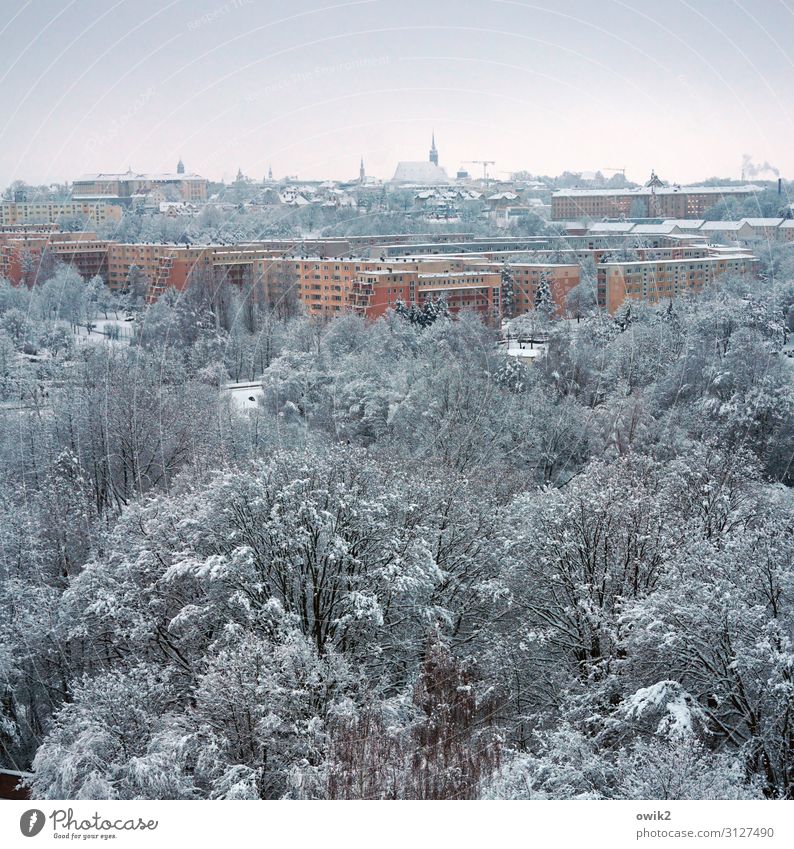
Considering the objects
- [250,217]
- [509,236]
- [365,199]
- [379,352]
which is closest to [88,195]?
[250,217]

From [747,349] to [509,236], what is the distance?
13.3 feet

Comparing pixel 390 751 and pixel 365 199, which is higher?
pixel 365 199

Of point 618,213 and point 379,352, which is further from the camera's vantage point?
point 618,213

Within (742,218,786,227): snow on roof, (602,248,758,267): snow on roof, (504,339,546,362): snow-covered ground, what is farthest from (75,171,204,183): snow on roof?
(602,248,758,267): snow on roof

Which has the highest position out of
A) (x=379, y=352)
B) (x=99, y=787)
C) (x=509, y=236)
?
(x=509, y=236)

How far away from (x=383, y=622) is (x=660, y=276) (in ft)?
24.7

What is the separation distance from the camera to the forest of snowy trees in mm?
2803

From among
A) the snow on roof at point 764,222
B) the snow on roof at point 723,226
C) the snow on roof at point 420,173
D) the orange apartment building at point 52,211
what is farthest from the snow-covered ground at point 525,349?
the orange apartment building at point 52,211

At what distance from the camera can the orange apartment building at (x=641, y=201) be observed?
8055 millimetres

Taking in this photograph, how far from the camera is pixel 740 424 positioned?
6.82 metres

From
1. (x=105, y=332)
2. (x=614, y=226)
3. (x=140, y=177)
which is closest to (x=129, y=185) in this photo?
(x=140, y=177)

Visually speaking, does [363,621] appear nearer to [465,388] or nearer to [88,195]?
[88,195]

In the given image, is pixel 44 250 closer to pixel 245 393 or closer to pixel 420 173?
pixel 245 393

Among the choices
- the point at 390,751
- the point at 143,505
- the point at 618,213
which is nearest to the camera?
the point at 390,751
